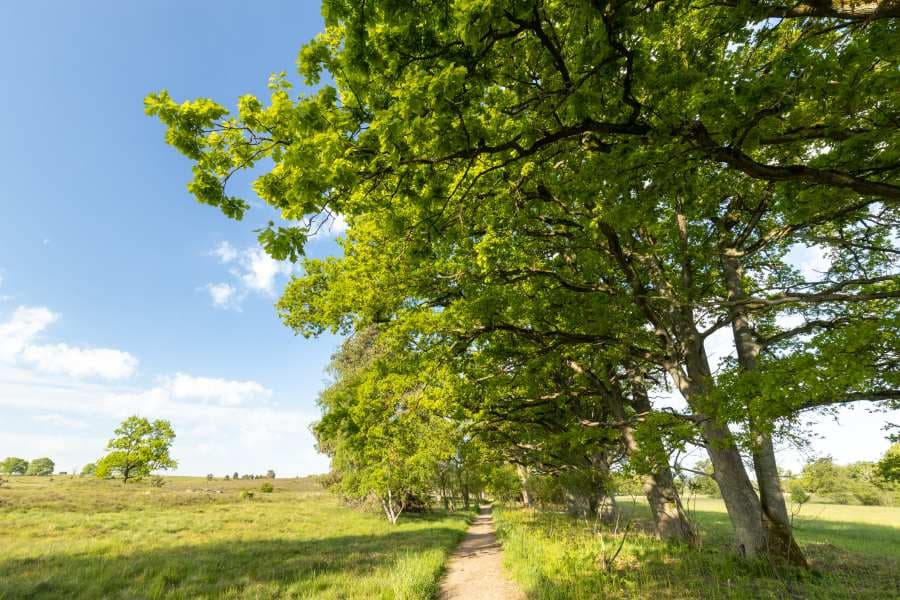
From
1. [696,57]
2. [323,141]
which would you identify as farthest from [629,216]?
[323,141]

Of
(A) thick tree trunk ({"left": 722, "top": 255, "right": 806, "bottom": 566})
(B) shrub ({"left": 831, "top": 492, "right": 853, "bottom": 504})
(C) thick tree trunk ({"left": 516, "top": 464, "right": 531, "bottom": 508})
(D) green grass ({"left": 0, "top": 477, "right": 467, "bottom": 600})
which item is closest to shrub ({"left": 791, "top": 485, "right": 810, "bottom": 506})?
(A) thick tree trunk ({"left": 722, "top": 255, "right": 806, "bottom": 566})

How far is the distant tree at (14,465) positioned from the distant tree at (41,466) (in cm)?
231

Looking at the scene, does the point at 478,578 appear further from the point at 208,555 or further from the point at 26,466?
the point at 26,466

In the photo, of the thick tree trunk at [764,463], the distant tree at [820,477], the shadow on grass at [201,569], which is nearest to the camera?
the distant tree at [820,477]

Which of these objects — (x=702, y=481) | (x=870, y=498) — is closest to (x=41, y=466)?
(x=702, y=481)

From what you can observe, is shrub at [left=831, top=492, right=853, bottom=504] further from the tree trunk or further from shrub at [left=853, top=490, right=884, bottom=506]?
the tree trunk

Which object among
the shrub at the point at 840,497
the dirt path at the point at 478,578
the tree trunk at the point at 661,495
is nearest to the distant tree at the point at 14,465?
the dirt path at the point at 478,578

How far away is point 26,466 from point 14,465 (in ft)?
21.8

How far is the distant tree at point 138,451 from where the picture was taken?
47.2m

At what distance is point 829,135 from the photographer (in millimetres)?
5152

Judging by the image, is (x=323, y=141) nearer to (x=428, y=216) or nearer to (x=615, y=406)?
(x=428, y=216)

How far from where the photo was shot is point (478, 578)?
10.8 meters

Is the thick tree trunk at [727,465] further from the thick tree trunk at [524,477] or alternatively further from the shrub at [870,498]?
the shrub at [870,498]

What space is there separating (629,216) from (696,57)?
236 cm
